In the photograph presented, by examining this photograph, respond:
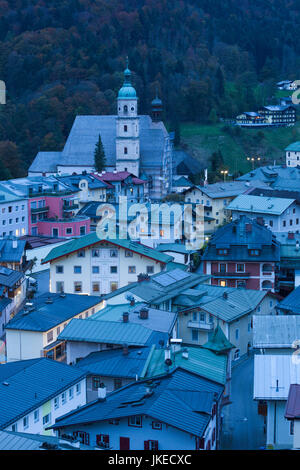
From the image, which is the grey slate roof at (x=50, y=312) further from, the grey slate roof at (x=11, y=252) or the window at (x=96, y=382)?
the grey slate roof at (x=11, y=252)

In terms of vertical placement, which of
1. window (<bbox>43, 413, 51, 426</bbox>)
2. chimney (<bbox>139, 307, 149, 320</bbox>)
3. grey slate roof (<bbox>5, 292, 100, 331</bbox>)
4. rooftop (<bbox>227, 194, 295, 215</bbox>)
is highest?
rooftop (<bbox>227, 194, 295, 215</bbox>)

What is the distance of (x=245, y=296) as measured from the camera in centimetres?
3541

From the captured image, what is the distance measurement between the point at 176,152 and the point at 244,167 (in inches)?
419

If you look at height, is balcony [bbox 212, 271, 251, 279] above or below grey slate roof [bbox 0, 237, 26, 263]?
below

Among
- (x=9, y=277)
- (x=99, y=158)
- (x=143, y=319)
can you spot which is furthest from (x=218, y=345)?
(x=99, y=158)

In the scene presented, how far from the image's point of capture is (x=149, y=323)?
29.8m

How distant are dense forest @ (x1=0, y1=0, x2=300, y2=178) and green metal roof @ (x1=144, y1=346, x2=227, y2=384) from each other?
193 feet

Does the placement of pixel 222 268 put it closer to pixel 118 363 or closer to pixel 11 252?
pixel 11 252

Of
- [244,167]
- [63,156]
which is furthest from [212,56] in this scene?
[63,156]

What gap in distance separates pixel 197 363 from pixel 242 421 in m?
2.71


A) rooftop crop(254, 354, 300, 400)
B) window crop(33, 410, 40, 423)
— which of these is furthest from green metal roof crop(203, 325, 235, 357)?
window crop(33, 410, 40, 423)

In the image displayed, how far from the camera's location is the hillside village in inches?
776

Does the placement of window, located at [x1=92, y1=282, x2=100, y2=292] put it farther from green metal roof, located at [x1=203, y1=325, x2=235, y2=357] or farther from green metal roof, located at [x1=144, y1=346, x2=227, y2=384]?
green metal roof, located at [x1=144, y1=346, x2=227, y2=384]
